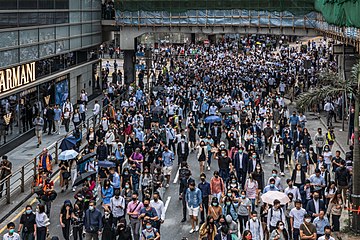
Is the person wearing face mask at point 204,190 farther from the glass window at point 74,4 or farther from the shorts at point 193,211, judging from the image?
the glass window at point 74,4

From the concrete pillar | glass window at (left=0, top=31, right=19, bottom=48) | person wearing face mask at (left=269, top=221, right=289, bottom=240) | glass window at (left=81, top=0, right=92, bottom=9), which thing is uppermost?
glass window at (left=81, top=0, right=92, bottom=9)

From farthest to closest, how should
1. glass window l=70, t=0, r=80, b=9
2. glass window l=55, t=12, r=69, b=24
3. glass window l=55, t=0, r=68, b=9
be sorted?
glass window l=70, t=0, r=80, b=9 → glass window l=55, t=0, r=68, b=9 → glass window l=55, t=12, r=69, b=24

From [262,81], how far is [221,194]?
27306 mm

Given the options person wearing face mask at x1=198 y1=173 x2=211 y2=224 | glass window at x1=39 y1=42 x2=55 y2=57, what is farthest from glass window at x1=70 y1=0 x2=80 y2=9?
person wearing face mask at x1=198 y1=173 x2=211 y2=224

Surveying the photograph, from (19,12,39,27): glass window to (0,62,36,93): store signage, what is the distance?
69.6 inches

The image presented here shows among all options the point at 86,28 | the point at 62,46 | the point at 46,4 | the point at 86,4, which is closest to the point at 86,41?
the point at 86,28

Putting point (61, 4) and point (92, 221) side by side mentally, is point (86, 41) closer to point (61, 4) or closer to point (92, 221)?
point (61, 4)

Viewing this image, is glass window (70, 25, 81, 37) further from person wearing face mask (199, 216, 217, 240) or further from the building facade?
person wearing face mask (199, 216, 217, 240)

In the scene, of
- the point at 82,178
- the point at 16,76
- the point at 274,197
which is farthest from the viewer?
the point at 16,76

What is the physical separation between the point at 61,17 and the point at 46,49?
411cm

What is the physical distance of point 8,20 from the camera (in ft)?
86.5

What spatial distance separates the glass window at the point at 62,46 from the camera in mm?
34400

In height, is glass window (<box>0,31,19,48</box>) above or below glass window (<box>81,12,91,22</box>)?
below

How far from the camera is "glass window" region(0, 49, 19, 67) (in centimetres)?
2545
